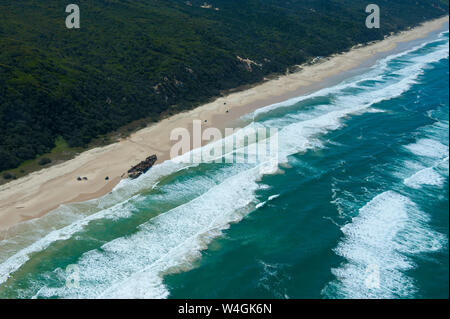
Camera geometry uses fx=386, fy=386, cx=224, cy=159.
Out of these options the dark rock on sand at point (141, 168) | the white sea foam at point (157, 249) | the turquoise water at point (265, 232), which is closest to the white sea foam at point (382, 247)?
the turquoise water at point (265, 232)

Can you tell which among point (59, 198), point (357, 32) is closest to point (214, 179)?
point (59, 198)

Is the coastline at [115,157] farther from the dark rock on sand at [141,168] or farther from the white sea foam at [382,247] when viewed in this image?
the white sea foam at [382,247]

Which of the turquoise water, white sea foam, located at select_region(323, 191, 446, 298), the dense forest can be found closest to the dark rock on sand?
the turquoise water

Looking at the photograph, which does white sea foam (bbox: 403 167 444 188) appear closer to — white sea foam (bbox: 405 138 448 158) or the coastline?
white sea foam (bbox: 405 138 448 158)

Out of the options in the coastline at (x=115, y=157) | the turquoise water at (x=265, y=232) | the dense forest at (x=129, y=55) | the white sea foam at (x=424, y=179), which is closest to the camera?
the turquoise water at (x=265, y=232)

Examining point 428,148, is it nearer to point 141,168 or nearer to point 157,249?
point 141,168

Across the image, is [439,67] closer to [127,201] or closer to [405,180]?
[405,180]
